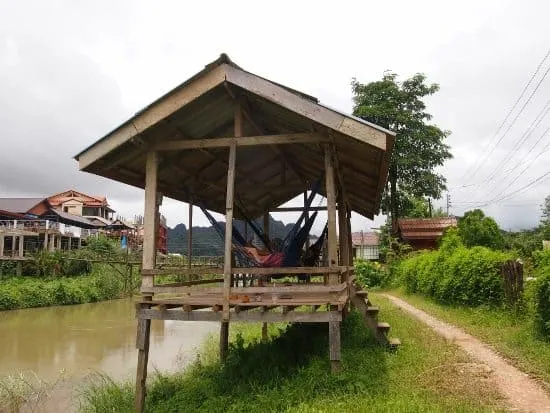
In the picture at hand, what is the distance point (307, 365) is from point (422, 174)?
20.7 metres

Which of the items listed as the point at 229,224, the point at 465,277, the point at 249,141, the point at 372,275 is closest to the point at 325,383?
the point at 229,224

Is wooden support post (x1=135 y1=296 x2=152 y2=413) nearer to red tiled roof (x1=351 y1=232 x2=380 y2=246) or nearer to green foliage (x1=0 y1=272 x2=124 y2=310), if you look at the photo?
green foliage (x1=0 y1=272 x2=124 y2=310)

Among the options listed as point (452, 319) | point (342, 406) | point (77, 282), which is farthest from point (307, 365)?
point (77, 282)

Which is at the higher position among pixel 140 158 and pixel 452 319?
pixel 140 158

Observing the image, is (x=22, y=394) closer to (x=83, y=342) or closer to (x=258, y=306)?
(x=258, y=306)

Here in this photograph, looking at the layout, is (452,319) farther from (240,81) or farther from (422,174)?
(422,174)

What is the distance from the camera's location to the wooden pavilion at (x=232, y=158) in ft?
17.5

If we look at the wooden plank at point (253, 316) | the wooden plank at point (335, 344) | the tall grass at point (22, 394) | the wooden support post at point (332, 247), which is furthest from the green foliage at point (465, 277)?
the tall grass at point (22, 394)

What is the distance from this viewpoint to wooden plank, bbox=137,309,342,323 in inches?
203

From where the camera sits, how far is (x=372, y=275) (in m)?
21.5

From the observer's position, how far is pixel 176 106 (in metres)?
5.79

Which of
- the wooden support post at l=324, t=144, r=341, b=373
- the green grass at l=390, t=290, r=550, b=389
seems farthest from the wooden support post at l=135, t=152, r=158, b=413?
the green grass at l=390, t=290, r=550, b=389

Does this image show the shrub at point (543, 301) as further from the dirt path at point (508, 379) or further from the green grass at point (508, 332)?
the dirt path at point (508, 379)

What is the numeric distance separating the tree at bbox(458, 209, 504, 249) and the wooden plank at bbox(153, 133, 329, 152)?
13.9 meters
